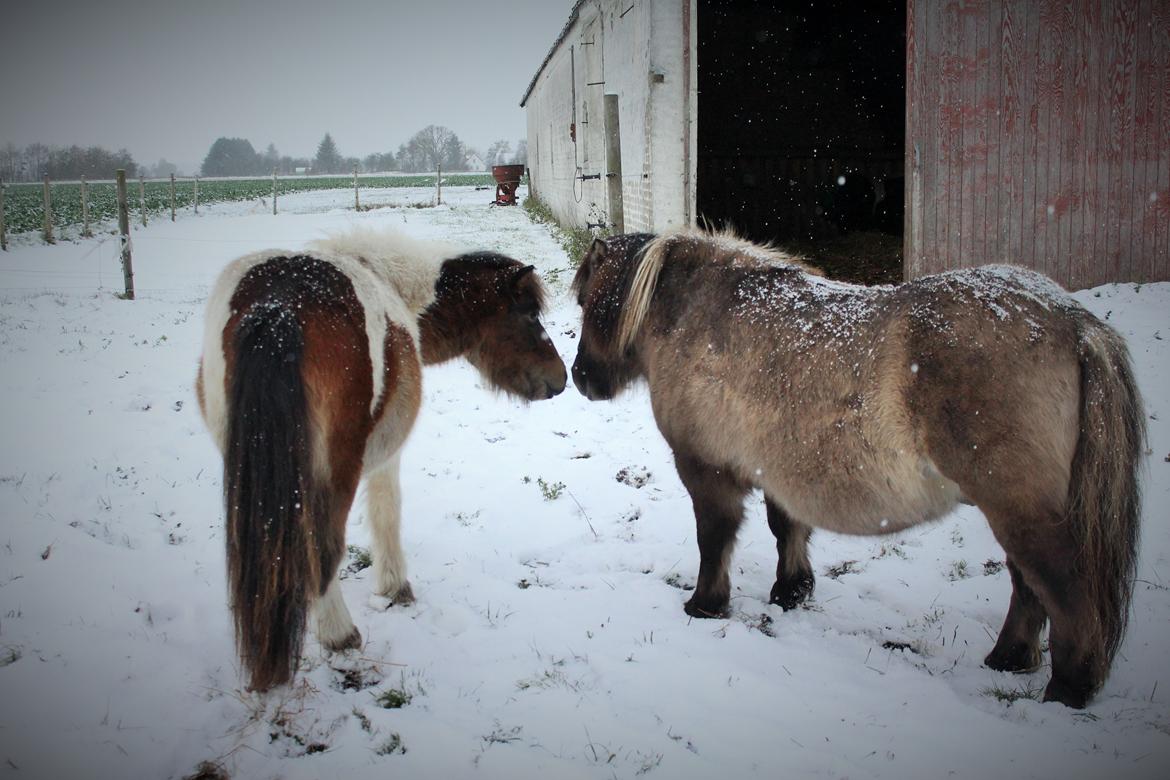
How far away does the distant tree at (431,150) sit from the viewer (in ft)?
373

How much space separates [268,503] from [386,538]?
3.99 feet

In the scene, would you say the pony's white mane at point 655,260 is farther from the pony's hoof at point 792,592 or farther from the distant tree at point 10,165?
the distant tree at point 10,165

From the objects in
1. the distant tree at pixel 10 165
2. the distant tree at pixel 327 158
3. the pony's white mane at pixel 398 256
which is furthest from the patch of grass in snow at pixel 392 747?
the distant tree at pixel 327 158

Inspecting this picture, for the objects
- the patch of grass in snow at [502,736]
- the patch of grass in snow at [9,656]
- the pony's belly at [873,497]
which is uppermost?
the pony's belly at [873,497]

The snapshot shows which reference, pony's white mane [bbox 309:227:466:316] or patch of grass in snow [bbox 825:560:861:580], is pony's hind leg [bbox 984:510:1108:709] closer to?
patch of grass in snow [bbox 825:560:861:580]

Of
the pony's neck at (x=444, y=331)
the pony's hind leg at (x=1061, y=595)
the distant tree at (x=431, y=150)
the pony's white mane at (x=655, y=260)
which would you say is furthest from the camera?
the distant tree at (x=431, y=150)

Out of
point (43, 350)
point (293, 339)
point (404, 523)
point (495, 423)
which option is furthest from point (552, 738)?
point (43, 350)

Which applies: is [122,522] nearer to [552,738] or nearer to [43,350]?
[552,738]

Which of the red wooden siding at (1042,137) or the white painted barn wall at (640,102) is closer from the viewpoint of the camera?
the red wooden siding at (1042,137)

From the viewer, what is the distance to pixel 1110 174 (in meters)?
7.32

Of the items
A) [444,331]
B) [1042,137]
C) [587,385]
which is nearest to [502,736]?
[587,385]

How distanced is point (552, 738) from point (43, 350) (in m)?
7.85

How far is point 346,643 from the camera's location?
9.55ft

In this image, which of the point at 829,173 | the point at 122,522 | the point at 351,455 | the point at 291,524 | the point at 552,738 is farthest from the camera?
the point at 829,173
